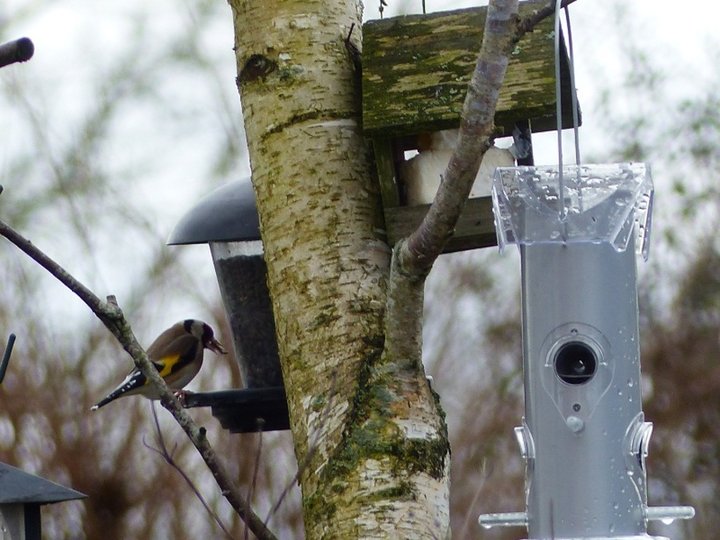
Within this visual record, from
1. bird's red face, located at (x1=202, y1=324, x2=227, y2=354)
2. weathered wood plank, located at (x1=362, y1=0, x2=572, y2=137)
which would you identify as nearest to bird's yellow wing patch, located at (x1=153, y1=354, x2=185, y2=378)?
bird's red face, located at (x1=202, y1=324, x2=227, y2=354)

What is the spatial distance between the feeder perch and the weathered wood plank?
1173 millimetres

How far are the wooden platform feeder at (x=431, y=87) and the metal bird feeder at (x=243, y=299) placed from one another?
0.84 metres

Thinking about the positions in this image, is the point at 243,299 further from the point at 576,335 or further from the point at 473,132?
the point at 473,132

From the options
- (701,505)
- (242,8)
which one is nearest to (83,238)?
(701,505)

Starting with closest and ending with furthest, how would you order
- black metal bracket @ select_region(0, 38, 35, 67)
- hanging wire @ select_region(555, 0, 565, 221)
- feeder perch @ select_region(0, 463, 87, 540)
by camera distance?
black metal bracket @ select_region(0, 38, 35, 67)
hanging wire @ select_region(555, 0, 565, 221)
feeder perch @ select_region(0, 463, 87, 540)

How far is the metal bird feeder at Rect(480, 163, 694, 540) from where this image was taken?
2.61 metres

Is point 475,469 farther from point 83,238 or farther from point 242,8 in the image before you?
point 242,8

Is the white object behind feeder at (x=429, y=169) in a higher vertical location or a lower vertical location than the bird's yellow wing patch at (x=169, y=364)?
lower

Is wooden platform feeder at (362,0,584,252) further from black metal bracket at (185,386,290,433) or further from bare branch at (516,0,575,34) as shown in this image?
black metal bracket at (185,386,290,433)

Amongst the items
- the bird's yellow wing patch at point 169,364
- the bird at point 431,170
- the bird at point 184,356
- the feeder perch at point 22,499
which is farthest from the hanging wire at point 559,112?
the bird's yellow wing patch at point 169,364

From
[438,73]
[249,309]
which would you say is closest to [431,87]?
Result: [438,73]

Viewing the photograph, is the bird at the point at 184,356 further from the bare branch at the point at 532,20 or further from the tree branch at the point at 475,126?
the bare branch at the point at 532,20

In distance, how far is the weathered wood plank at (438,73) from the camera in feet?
8.63

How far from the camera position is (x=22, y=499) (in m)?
3.09
